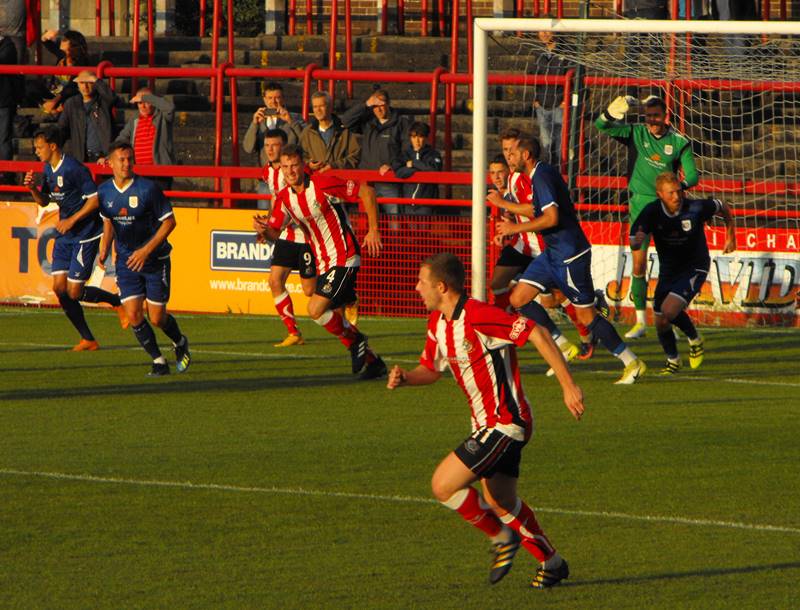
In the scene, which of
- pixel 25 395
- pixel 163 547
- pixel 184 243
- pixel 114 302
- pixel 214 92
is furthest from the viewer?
pixel 214 92

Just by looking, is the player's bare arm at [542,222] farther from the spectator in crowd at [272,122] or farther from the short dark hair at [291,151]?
the spectator in crowd at [272,122]

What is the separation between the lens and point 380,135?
17953 mm

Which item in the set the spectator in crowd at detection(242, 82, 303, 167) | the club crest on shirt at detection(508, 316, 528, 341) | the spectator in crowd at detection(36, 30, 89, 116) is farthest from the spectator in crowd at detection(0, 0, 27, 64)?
the club crest on shirt at detection(508, 316, 528, 341)

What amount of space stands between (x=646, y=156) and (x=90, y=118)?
23.5 ft

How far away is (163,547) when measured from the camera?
789 centimetres

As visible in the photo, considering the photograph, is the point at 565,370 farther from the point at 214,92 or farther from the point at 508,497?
the point at 214,92

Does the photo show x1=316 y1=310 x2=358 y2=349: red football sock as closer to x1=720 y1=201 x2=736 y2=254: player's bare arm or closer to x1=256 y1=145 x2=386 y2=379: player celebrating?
x1=256 y1=145 x2=386 y2=379: player celebrating

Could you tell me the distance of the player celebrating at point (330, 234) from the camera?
13422mm

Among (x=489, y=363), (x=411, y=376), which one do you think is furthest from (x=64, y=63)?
(x=489, y=363)

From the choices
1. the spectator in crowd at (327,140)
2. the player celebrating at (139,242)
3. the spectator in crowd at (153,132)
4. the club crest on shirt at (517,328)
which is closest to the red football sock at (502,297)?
the player celebrating at (139,242)

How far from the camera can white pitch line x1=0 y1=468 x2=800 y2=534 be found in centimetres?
835

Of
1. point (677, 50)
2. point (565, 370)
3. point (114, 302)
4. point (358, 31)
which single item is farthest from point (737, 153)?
point (565, 370)

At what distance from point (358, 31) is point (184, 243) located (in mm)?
8788

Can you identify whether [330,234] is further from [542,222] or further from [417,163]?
[417,163]
